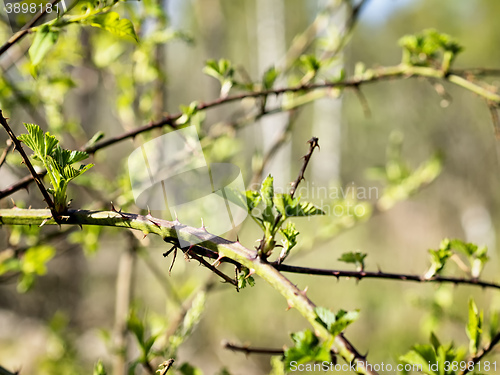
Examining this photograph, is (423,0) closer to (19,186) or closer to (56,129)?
(56,129)

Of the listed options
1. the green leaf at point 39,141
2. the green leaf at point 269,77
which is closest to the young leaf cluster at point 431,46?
the green leaf at point 269,77

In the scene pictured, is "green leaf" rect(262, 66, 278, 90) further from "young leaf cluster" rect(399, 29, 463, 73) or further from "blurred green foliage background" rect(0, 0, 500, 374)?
"young leaf cluster" rect(399, 29, 463, 73)

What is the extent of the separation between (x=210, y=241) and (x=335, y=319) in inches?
6.7

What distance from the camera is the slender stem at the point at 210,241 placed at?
46cm

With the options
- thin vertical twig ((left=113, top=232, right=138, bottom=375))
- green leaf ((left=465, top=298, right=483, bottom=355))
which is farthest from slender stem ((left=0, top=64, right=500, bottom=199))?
thin vertical twig ((left=113, top=232, right=138, bottom=375))

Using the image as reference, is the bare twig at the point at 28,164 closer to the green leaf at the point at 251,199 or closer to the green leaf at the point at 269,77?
the green leaf at the point at 251,199

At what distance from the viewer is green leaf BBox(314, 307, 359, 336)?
432mm

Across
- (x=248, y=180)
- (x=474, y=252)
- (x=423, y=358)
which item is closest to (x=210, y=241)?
(x=423, y=358)

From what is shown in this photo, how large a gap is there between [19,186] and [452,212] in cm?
665

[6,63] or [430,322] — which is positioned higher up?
[6,63]

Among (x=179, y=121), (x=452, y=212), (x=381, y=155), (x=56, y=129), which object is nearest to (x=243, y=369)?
(x=56, y=129)

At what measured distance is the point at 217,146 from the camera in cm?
177

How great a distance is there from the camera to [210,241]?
20.5 inches

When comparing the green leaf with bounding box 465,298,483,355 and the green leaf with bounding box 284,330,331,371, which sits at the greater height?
→ the green leaf with bounding box 284,330,331,371
